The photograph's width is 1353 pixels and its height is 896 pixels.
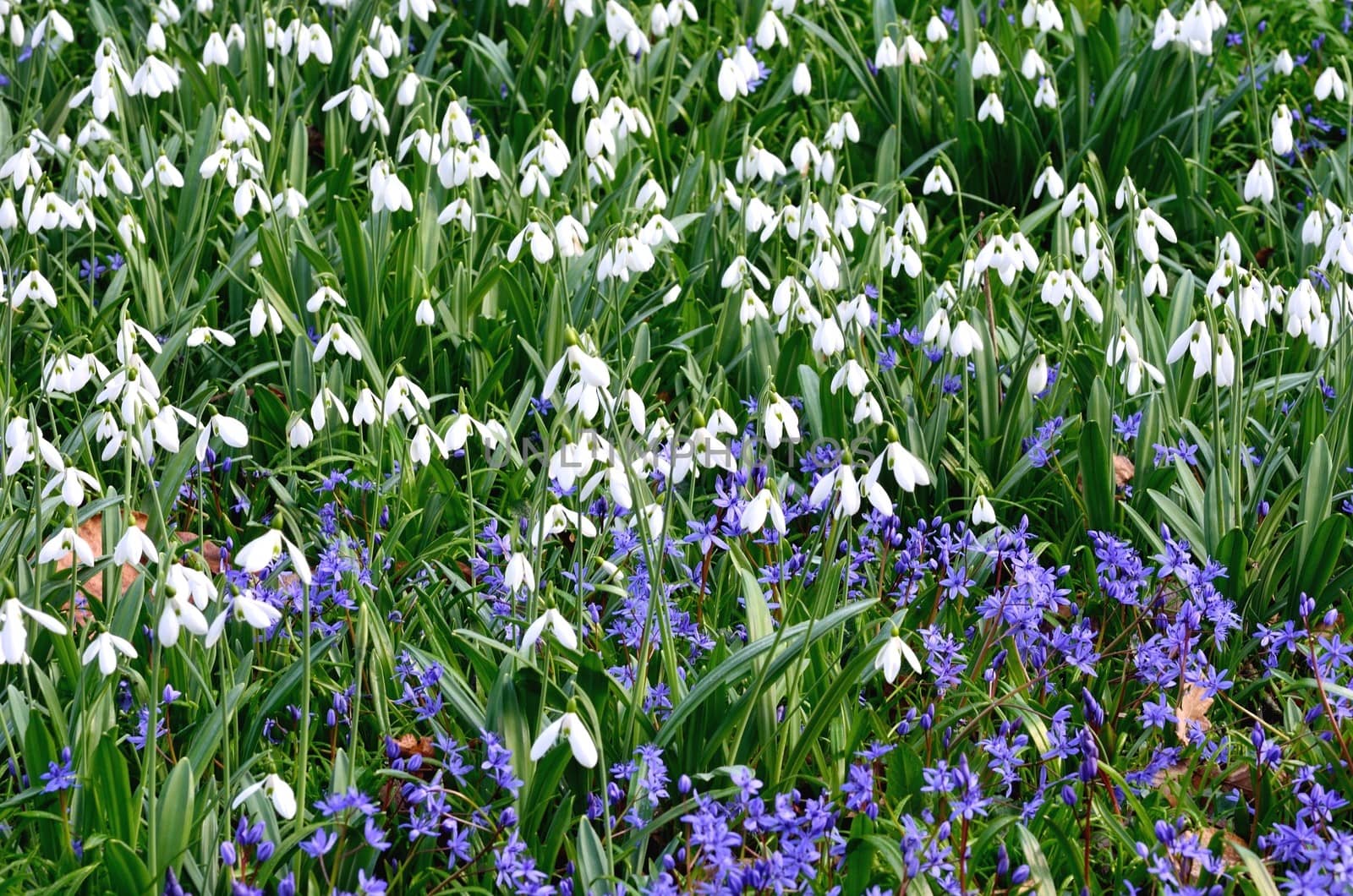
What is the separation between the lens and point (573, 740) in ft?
6.46

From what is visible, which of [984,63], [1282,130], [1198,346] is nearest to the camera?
[1198,346]

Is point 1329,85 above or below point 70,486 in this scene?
above

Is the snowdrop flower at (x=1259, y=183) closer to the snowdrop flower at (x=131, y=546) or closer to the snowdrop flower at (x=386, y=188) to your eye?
the snowdrop flower at (x=386, y=188)

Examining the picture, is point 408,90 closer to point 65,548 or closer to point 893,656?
point 65,548

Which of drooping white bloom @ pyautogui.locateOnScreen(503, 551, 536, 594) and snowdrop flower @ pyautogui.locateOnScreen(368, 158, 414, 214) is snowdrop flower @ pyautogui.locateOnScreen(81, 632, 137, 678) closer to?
drooping white bloom @ pyautogui.locateOnScreen(503, 551, 536, 594)

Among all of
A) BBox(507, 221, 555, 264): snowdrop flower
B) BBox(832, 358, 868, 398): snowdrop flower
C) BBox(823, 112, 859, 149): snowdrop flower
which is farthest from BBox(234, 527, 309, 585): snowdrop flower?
BBox(823, 112, 859, 149): snowdrop flower

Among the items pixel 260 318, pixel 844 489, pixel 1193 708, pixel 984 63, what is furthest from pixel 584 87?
pixel 1193 708

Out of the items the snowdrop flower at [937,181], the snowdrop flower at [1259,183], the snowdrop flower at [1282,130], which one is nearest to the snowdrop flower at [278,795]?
the snowdrop flower at [937,181]

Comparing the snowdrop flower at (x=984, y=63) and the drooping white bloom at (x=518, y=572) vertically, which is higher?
the snowdrop flower at (x=984, y=63)

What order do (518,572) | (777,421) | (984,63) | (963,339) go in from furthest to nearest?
(984,63) < (963,339) < (777,421) < (518,572)

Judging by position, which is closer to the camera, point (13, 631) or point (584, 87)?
point (13, 631)

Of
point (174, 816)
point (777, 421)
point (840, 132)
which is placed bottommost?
point (174, 816)

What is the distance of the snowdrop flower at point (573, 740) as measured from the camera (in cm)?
196

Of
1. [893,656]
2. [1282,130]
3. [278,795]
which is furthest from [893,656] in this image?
[1282,130]
